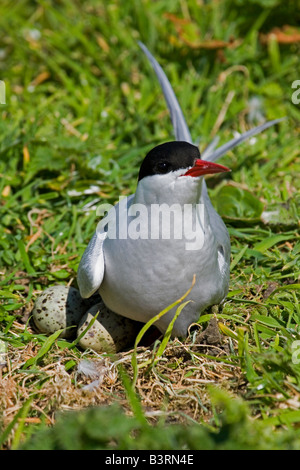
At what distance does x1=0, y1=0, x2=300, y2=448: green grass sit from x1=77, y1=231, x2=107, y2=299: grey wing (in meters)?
0.29

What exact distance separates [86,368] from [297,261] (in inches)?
50.1

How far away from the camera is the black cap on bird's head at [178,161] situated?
7.22 feet

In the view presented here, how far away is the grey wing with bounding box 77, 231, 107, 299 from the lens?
2.47 metres

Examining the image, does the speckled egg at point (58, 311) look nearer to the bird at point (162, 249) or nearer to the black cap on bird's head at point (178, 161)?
the bird at point (162, 249)

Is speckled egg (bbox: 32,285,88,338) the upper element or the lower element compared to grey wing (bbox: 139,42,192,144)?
lower

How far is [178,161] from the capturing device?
2.19 m

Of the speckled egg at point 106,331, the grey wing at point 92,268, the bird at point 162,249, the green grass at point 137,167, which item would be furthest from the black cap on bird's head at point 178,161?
the speckled egg at point 106,331

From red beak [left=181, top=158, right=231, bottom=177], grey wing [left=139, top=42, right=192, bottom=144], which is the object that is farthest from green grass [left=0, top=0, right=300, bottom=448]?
red beak [left=181, top=158, right=231, bottom=177]

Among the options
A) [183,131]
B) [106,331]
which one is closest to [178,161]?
[106,331]

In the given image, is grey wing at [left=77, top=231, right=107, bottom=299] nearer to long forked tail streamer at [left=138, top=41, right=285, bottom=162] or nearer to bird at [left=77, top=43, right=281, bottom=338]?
bird at [left=77, top=43, right=281, bottom=338]

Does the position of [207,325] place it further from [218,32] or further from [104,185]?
[218,32]

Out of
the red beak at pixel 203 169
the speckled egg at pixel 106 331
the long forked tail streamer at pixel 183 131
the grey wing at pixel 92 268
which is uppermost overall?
the long forked tail streamer at pixel 183 131

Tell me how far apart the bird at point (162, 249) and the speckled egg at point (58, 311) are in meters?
0.23

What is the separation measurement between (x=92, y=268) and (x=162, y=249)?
0.34 m
